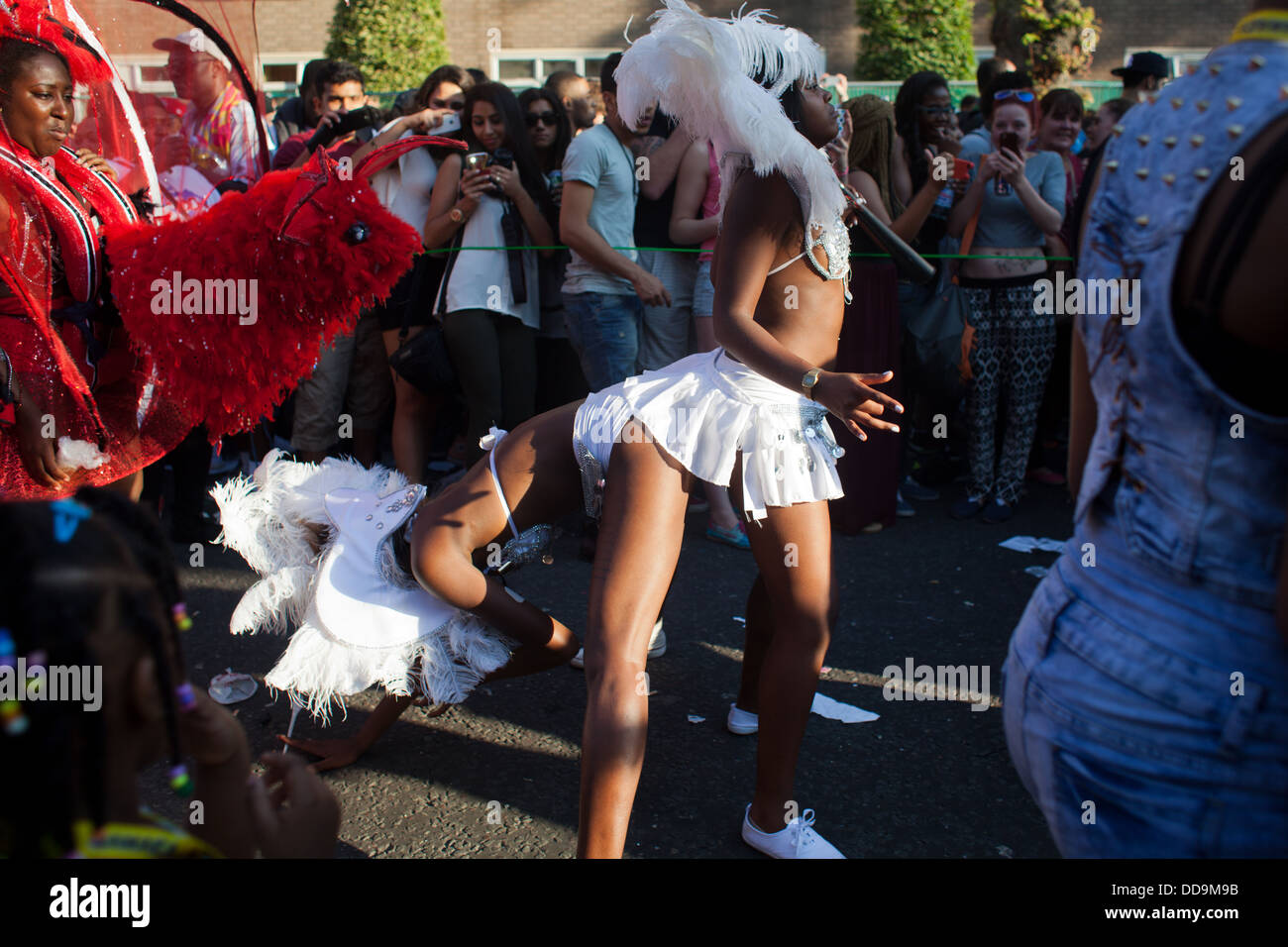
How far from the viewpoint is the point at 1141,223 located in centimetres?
112

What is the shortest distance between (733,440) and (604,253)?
244 centimetres

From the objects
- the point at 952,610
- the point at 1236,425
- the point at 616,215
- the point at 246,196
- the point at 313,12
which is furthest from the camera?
the point at 313,12

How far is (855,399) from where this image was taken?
1969 mm

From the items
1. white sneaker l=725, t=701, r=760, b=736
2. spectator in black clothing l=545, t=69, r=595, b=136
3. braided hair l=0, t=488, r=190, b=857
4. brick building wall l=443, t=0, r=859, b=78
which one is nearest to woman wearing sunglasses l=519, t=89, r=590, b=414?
spectator in black clothing l=545, t=69, r=595, b=136

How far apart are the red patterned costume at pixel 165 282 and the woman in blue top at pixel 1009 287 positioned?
3.32m

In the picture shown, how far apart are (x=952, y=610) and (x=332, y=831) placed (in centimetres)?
336

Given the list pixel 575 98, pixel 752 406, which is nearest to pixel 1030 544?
pixel 752 406

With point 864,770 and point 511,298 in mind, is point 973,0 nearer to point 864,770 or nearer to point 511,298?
point 511,298

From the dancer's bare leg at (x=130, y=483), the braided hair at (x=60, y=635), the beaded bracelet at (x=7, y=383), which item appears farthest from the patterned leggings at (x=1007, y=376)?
the braided hair at (x=60, y=635)

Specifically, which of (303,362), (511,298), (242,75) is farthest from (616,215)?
(303,362)

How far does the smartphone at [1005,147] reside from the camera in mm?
5191

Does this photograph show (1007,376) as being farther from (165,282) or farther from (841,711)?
(165,282)

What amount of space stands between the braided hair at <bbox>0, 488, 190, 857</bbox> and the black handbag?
3719mm

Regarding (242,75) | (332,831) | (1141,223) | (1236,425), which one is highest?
(242,75)
